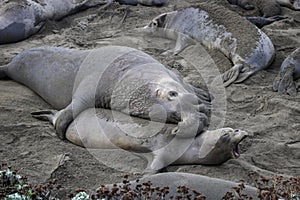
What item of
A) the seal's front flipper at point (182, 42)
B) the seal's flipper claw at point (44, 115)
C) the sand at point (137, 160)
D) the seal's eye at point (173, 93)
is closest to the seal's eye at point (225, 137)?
the sand at point (137, 160)

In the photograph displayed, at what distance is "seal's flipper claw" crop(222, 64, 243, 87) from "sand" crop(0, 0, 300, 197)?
0.29 ft

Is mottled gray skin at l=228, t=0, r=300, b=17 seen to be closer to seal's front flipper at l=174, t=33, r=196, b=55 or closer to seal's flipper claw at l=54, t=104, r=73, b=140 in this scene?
seal's front flipper at l=174, t=33, r=196, b=55

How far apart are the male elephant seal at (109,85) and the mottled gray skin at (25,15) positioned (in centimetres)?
126

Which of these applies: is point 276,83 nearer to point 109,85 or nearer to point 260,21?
point 109,85

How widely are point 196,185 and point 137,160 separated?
948 millimetres

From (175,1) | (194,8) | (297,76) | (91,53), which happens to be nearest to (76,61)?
(91,53)

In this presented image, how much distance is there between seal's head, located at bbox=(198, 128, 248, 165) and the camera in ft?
11.8

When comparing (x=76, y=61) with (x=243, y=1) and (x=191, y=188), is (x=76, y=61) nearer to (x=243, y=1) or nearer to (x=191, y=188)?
(x=191, y=188)

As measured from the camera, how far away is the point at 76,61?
4.77 m

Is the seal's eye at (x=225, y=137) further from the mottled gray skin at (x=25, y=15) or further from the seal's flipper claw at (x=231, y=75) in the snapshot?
the mottled gray skin at (x=25, y=15)

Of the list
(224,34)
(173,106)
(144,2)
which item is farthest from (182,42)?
(173,106)

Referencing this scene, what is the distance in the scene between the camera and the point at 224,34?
628 cm

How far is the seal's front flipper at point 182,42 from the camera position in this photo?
6406 mm

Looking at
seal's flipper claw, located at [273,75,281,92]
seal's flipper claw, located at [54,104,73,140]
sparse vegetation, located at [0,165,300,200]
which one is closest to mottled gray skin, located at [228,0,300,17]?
seal's flipper claw, located at [273,75,281,92]
